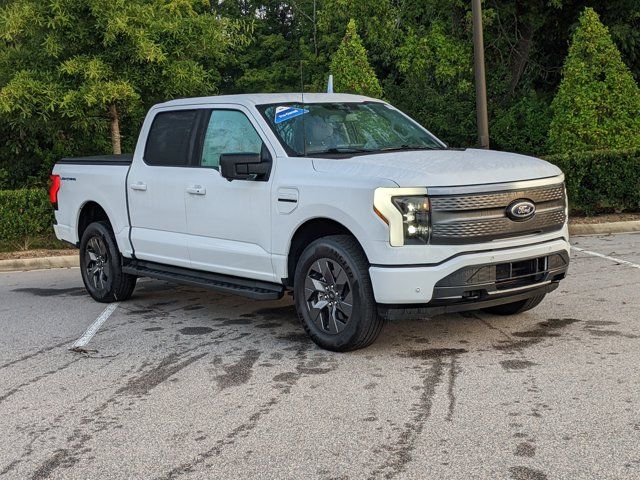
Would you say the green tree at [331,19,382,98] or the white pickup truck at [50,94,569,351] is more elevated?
the green tree at [331,19,382,98]

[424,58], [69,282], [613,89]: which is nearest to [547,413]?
[69,282]

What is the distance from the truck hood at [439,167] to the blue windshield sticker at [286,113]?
0.75m

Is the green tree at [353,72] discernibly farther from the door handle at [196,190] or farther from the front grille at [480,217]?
the front grille at [480,217]

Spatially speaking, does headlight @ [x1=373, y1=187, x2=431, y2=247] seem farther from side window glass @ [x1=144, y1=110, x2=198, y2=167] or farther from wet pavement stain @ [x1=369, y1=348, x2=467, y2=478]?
side window glass @ [x1=144, y1=110, x2=198, y2=167]

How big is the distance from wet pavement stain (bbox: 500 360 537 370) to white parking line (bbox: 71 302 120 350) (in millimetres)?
3386

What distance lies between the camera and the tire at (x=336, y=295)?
619 centimetres

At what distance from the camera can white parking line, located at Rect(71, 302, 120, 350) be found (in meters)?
7.31

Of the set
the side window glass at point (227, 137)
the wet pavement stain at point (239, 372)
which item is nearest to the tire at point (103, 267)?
the side window glass at point (227, 137)

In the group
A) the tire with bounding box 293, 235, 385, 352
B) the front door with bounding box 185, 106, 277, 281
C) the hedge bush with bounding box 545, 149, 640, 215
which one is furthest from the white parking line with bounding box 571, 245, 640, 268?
the front door with bounding box 185, 106, 277, 281

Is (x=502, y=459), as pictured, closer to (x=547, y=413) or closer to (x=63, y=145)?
(x=547, y=413)

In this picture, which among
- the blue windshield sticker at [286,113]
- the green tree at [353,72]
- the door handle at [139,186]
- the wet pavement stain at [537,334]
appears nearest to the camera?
the wet pavement stain at [537,334]

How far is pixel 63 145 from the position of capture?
17312 millimetres

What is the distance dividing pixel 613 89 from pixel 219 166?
11.3m

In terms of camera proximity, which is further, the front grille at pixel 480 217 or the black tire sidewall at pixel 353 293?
the black tire sidewall at pixel 353 293
